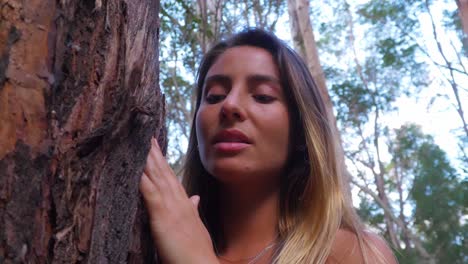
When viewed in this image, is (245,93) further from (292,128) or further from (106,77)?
(106,77)

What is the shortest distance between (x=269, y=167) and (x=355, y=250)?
0.92ft

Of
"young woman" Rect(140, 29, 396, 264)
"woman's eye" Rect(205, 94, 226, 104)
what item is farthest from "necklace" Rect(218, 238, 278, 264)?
"woman's eye" Rect(205, 94, 226, 104)

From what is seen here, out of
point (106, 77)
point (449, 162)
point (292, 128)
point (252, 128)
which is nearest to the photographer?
point (106, 77)

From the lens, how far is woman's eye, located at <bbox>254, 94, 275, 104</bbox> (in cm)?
130

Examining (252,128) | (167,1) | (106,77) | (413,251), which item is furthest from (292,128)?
(413,251)

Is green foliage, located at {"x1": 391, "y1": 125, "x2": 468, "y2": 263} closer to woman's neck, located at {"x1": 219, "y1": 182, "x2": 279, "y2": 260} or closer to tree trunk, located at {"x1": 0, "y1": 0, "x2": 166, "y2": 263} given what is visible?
woman's neck, located at {"x1": 219, "y1": 182, "x2": 279, "y2": 260}

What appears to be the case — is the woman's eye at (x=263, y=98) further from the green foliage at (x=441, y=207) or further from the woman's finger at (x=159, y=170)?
the green foliage at (x=441, y=207)

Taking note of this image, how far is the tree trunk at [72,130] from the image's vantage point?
0.66 metres

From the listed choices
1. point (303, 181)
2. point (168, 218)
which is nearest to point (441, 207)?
point (303, 181)

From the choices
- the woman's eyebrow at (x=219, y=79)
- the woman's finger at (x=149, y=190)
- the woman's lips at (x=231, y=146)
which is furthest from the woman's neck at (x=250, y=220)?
the woman's finger at (x=149, y=190)

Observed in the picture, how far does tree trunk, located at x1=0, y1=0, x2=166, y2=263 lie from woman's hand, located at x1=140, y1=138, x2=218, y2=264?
49 mm

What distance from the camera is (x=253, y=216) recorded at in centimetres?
138

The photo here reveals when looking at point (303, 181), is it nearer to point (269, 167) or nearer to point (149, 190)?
point (269, 167)

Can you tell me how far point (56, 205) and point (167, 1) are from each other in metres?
5.17
